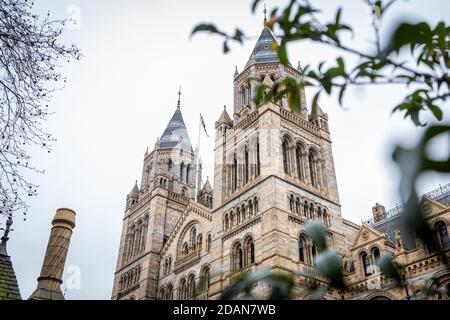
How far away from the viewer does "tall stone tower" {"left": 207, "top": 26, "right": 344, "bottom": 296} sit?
848 inches

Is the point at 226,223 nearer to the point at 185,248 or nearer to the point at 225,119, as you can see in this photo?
the point at 185,248

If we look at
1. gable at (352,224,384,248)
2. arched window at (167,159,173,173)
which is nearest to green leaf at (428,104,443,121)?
gable at (352,224,384,248)

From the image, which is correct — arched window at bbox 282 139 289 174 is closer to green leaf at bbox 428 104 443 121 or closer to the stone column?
the stone column

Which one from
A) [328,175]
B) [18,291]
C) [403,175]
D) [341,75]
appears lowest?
[403,175]

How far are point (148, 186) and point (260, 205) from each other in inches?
649

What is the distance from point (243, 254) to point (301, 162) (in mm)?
7044

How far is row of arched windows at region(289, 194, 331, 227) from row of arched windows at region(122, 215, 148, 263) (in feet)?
47.0

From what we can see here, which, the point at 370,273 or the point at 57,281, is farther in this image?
the point at 370,273

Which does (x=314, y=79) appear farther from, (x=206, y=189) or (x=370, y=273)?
(x=206, y=189)

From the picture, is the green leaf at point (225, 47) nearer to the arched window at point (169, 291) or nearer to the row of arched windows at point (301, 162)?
the row of arched windows at point (301, 162)

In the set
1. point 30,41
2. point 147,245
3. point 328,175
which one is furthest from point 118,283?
point 30,41

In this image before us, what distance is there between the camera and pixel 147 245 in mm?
31391

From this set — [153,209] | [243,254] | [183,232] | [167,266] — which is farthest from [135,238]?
[243,254]

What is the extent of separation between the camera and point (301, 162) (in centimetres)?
2584
